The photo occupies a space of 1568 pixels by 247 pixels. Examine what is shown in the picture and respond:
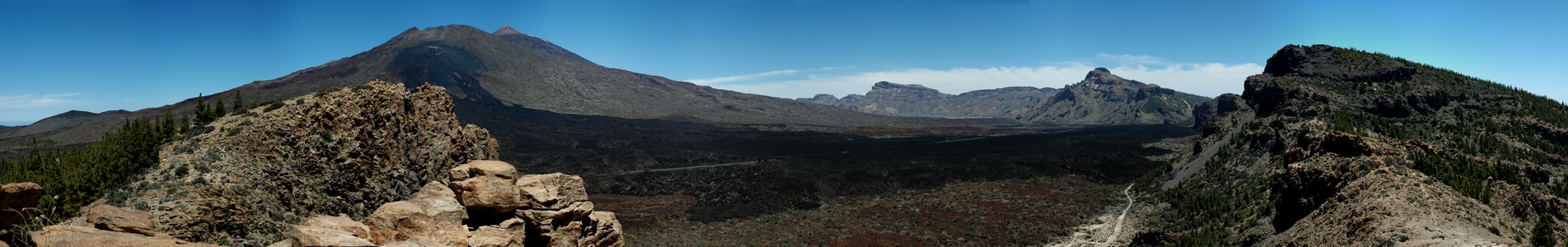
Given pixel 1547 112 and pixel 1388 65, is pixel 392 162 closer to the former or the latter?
pixel 1547 112

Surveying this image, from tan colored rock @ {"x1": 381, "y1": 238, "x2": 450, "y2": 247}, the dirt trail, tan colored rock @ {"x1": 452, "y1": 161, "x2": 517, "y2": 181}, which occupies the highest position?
tan colored rock @ {"x1": 452, "y1": 161, "x2": 517, "y2": 181}

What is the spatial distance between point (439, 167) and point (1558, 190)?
3555cm

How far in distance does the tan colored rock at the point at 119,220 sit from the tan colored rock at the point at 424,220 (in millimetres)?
3532

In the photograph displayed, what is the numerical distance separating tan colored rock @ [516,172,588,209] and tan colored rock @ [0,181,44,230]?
6.10 meters

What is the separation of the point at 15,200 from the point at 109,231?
164cm

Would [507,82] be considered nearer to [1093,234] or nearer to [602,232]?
[1093,234]

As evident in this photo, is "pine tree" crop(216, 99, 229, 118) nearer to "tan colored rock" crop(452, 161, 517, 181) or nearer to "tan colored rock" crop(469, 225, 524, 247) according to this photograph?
"tan colored rock" crop(452, 161, 517, 181)

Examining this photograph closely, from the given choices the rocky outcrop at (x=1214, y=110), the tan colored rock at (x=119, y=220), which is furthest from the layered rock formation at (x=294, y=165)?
the rocky outcrop at (x=1214, y=110)

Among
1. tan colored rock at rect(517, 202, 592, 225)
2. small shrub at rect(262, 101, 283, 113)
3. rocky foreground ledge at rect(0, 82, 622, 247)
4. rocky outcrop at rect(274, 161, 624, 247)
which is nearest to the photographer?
rocky outcrop at rect(274, 161, 624, 247)

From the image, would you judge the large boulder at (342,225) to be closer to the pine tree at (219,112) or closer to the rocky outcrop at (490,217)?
the rocky outcrop at (490,217)

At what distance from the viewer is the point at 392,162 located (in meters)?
16.0

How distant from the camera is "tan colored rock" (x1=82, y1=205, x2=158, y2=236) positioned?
32.5 ft

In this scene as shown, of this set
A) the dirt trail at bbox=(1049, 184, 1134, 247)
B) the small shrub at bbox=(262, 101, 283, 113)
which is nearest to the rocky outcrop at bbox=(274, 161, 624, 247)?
the small shrub at bbox=(262, 101, 283, 113)

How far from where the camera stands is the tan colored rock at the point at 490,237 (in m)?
11.2
